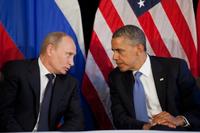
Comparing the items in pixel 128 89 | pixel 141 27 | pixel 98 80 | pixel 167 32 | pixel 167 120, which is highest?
pixel 141 27

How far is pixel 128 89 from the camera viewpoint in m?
2.59

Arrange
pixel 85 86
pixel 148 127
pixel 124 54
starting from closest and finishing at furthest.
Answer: pixel 148 127 < pixel 124 54 < pixel 85 86

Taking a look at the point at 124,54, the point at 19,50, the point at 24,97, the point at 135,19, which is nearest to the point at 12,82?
the point at 24,97

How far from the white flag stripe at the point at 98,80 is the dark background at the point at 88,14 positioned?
179 mm

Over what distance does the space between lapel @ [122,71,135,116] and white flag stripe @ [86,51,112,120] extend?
45cm

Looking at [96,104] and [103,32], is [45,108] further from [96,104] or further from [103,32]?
[103,32]

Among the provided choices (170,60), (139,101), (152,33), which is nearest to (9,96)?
(139,101)

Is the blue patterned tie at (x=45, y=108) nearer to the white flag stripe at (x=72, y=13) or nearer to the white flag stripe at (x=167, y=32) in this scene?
the white flag stripe at (x=72, y=13)

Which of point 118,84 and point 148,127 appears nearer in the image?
point 148,127

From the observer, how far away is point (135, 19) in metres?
3.09

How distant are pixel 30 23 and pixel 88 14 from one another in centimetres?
50

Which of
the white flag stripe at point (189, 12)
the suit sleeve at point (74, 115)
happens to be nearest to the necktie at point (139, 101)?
the suit sleeve at point (74, 115)

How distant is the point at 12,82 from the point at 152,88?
2.88 feet

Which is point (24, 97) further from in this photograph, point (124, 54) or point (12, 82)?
point (124, 54)
